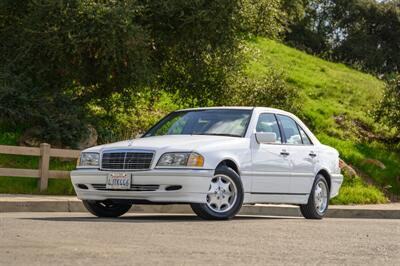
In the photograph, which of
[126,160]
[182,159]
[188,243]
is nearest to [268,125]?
[182,159]

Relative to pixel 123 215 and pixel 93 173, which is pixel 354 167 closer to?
pixel 123 215

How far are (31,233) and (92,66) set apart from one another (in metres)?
14.8

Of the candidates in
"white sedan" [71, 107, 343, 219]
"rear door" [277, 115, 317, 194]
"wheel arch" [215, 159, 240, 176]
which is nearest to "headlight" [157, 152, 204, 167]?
"white sedan" [71, 107, 343, 219]

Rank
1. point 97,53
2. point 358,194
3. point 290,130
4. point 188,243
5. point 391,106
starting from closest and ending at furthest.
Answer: point 188,243
point 290,130
point 358,194
point 97,53
point 391,106

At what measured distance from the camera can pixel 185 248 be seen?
8656mm

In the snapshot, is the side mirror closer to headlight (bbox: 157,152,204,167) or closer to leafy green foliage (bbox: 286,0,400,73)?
headlight (bbox: 157,152,204,167)

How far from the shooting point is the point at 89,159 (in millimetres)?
13039

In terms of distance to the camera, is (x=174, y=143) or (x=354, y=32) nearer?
(x=174, y=143)

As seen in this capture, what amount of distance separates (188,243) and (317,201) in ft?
19.2

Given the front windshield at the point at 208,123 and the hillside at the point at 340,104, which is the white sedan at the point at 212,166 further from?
the hillside at the point at 340,104

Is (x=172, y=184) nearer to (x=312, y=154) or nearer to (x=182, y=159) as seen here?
(x=182, y=159)

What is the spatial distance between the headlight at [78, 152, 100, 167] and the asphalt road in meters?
1.16

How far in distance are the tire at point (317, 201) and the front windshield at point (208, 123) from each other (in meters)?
1.68

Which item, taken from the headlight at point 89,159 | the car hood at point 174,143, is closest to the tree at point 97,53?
the headlight at point 89,159
